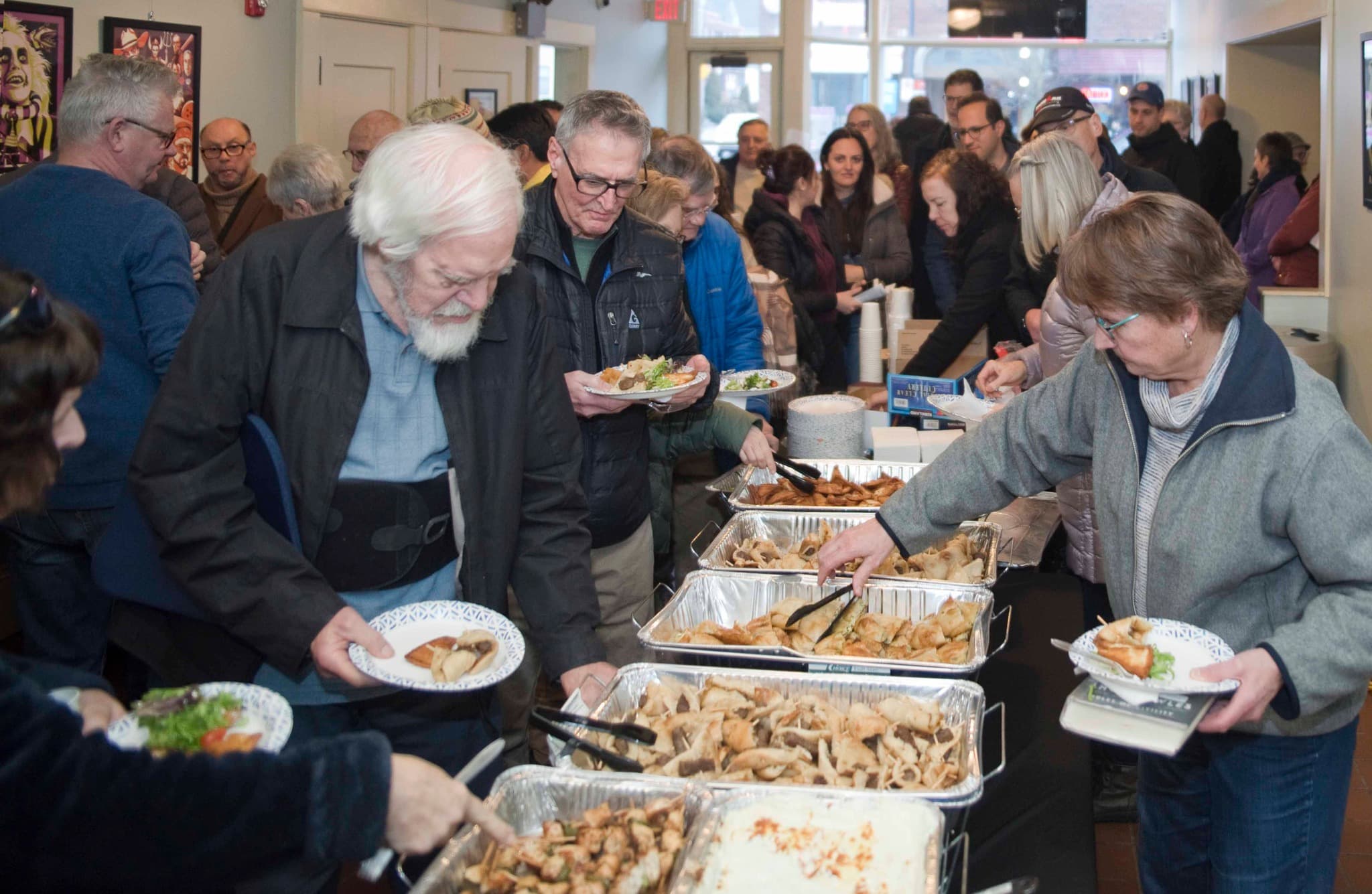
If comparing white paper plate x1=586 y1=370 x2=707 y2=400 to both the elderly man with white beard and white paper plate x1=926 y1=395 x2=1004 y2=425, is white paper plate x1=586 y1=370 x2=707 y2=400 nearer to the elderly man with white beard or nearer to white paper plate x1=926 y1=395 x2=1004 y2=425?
the elderly man with white beard

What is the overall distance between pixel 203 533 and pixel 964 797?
3.41 feet

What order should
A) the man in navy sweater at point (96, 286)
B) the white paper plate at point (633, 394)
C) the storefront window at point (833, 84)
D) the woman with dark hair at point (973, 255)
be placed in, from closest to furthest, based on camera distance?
the white paper plate at point (633, 394), the man in navy sweater at point (96, 286), the woman with dark hair at point (973, 255), the storefront window at point (833, 84)

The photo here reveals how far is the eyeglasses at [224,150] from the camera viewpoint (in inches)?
192

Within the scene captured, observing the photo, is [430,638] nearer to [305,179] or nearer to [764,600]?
[764,600]

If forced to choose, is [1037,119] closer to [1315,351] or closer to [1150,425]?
[1150,425]

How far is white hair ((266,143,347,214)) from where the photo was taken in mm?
4016

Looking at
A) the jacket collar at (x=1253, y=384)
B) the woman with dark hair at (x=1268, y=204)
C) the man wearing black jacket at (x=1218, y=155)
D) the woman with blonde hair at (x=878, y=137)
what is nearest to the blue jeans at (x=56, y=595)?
the jacket collar at (x=1253, y=384)

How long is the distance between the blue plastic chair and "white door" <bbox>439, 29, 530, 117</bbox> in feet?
18.3

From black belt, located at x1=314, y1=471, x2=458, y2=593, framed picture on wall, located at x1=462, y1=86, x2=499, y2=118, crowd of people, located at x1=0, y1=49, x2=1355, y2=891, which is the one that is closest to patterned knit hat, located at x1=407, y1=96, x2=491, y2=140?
crowd of people, located at x1=0, y1=49, x2=1355, y2=891

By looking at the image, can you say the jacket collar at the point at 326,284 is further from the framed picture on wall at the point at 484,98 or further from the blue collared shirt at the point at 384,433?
the framed picture on wall at the point at 484,98

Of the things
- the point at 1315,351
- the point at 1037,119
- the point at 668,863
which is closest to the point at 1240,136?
the point at 1315,351

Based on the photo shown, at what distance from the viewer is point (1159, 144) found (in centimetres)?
833

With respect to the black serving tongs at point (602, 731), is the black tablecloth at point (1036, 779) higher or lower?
lower

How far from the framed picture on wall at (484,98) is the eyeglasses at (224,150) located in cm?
255
